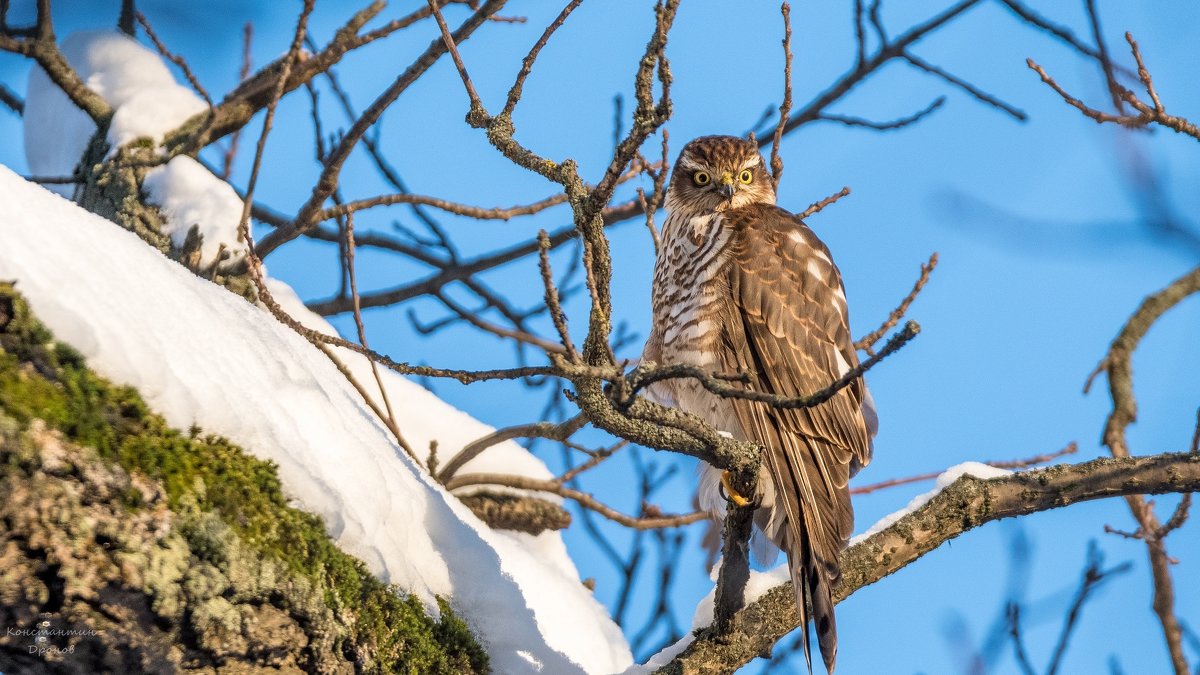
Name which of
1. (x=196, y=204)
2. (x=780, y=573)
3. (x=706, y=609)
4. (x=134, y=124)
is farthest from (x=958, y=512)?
(x=134, y=124)

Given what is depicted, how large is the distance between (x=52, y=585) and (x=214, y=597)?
0.28 metres

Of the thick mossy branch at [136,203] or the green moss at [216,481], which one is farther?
the thick mossy branch at [136,203]

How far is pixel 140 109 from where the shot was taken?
4.39 m

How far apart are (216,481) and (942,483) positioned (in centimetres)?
205

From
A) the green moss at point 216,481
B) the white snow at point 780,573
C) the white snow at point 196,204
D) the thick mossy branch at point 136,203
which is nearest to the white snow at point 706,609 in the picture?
the white snow at point 780,573

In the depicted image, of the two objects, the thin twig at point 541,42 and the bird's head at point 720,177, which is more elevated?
the bird's head at point 720,177

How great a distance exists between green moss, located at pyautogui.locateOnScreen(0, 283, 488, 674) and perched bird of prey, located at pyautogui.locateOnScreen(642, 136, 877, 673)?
1.16 metres

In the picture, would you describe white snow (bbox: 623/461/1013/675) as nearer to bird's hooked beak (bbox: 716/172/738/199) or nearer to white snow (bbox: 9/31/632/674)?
white snow (bbox: 9/31/632/674)

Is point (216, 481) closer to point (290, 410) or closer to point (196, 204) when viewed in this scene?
point (290, 410)

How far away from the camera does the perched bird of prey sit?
341 cm

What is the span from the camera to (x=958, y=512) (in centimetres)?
298

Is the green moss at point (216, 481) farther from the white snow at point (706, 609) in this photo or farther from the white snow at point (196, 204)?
the white snow at point (196, 204)

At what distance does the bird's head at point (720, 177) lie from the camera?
14.6ft

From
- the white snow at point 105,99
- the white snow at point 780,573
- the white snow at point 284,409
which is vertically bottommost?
the white snow at point 284,409
